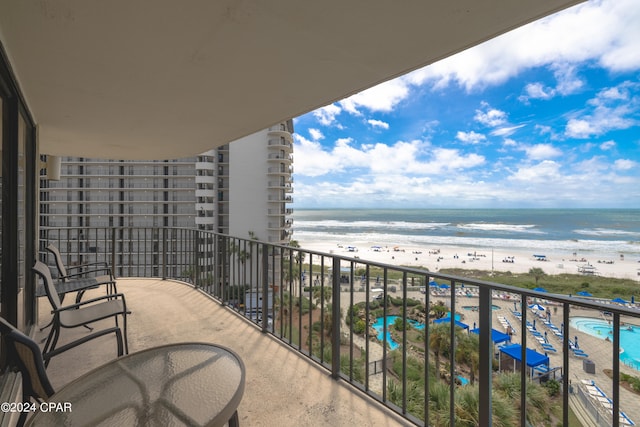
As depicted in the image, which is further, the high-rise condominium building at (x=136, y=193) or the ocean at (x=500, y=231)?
the high-rise condominium building at (x=136, y=193)

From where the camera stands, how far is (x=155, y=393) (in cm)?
121

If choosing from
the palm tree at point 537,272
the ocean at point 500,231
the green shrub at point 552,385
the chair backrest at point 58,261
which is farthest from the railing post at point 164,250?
the ocean at point 500,231

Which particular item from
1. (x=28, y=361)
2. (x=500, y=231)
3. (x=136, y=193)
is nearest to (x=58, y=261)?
(x=28, y=361)

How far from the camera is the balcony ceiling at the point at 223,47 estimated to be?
132 centimetres

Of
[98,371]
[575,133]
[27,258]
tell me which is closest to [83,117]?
[27,258]

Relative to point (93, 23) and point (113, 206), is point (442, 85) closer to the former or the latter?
Answer: point (93, 23)

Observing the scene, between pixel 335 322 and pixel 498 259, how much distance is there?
26961 mm

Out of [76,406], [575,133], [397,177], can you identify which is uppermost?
[575,133]

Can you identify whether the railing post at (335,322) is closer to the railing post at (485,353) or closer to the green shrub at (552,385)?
the railing post at (485,353)

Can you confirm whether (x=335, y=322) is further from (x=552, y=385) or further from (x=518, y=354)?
(x=552, y=385)

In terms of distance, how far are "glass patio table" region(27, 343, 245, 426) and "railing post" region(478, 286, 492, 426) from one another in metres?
1.23

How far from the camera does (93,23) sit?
140 centimetres

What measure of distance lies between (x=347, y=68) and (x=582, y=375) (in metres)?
13.7

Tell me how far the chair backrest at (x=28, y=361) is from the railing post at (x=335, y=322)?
166 cm
